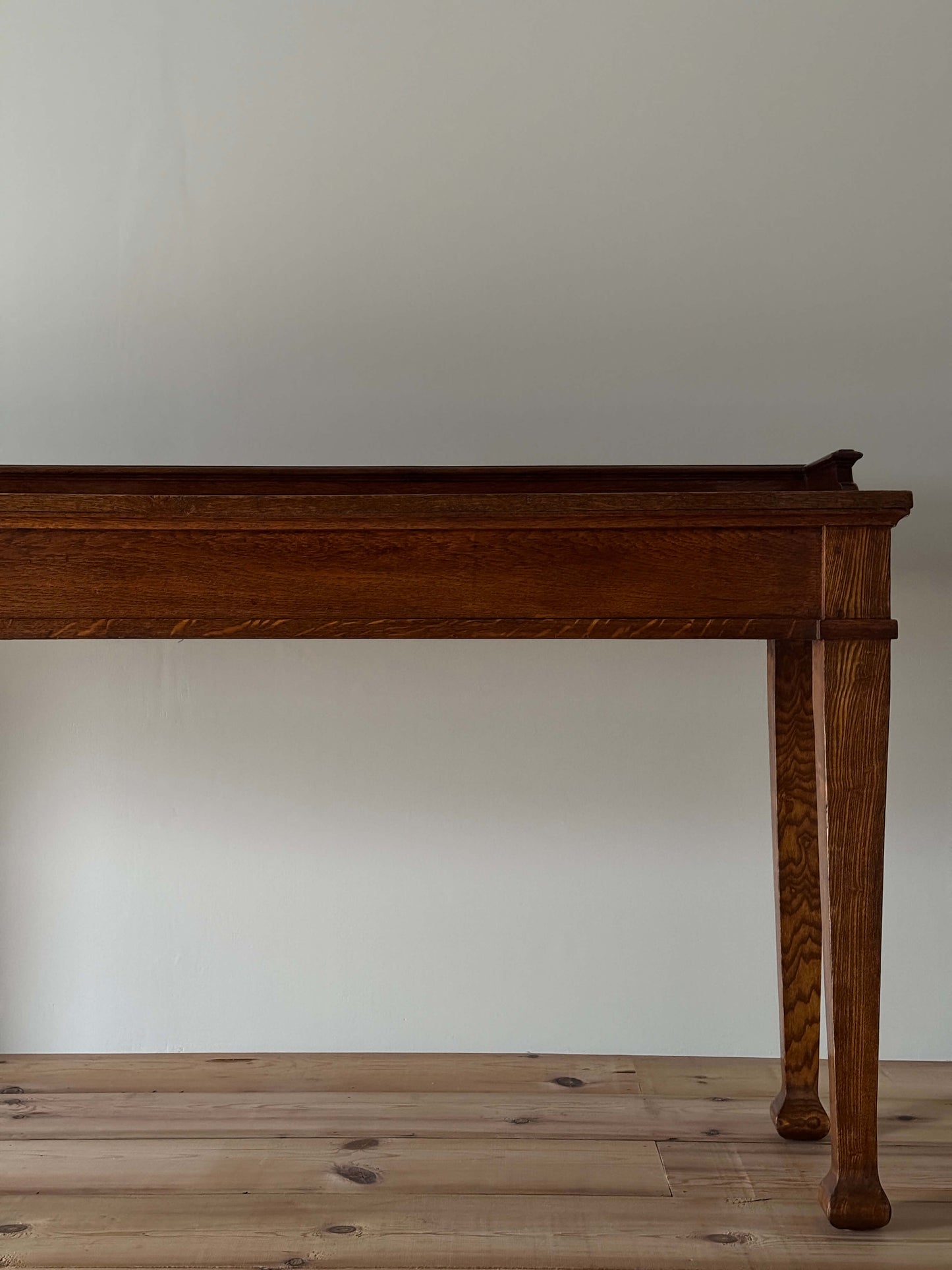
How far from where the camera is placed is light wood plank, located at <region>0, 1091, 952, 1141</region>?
1415mm

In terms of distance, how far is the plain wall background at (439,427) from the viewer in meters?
1.74

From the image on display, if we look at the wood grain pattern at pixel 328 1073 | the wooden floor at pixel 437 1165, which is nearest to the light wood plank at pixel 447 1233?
the wooden floor at pixel 437 1165

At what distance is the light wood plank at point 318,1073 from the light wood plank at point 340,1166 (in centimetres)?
20

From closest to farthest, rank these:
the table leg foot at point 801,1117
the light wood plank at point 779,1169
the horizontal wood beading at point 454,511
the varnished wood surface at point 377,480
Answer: the horizontal wood beading at point 454,511 → the light wood plank at point 779,1169 → the table leg foot at point 801,1117 → the varnished wood surface at point 377,480

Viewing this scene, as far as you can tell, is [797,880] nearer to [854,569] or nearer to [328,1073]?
[854,569]

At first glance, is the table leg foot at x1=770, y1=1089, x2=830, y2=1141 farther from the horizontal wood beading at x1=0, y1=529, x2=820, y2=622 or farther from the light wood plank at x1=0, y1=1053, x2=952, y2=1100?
the horizontal wood beading at x1=0, y1=529, x2=820, y2=622

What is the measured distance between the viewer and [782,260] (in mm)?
1746

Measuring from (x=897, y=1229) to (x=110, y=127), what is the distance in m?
1.84

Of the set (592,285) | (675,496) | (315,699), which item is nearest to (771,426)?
(592,285)

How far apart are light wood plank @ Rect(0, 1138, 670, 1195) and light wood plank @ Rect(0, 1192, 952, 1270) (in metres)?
0.03

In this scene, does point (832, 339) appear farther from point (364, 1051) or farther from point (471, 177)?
point (364, 1051)

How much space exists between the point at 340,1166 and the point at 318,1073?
1.13 ft

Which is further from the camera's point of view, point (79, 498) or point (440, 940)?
point (440, 940)

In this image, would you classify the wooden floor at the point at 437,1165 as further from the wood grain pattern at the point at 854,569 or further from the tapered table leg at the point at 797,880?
the wood grain pattern at the point at 854,569
